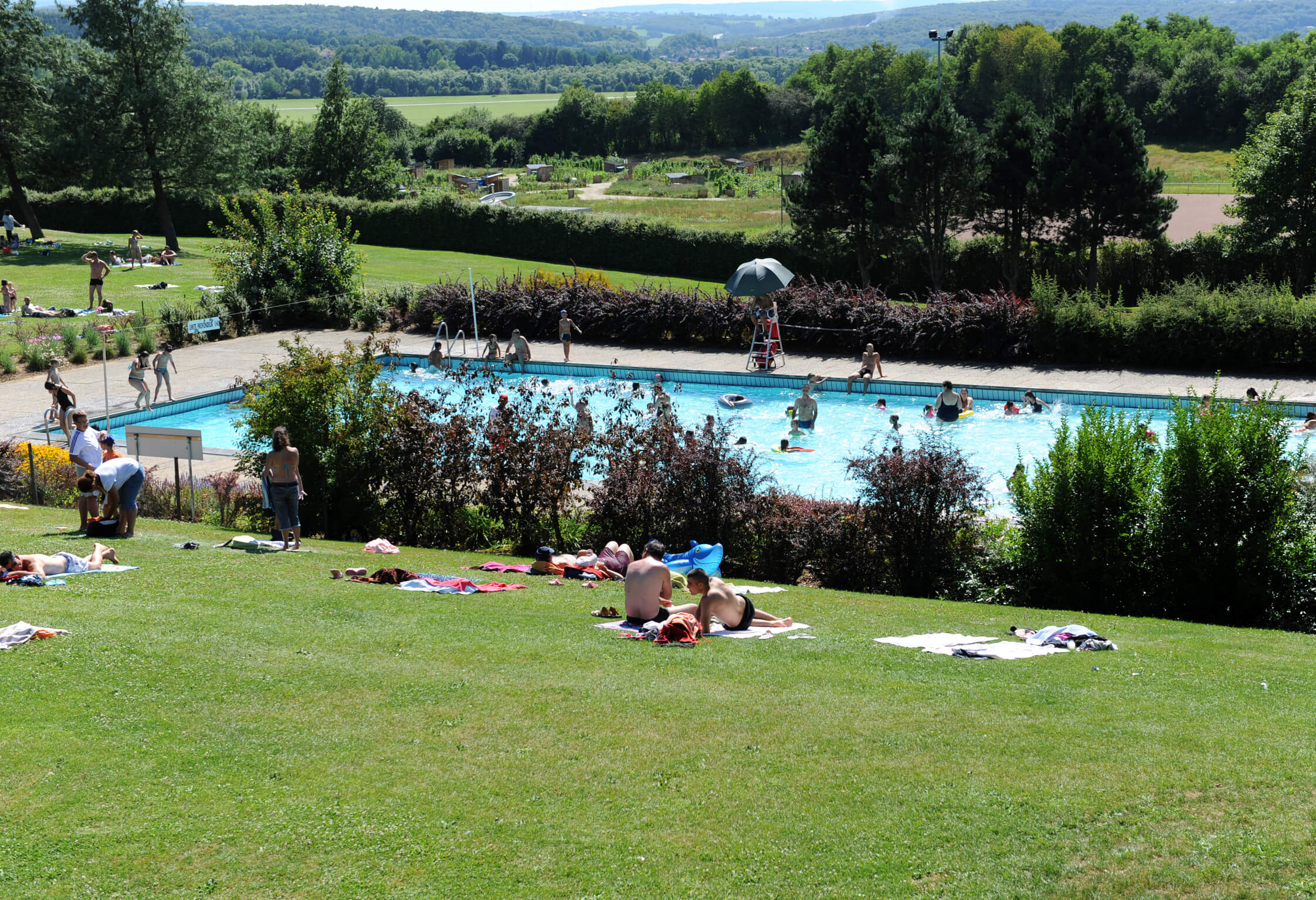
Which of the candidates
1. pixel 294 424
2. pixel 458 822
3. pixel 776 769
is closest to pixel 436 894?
pixel 458 822

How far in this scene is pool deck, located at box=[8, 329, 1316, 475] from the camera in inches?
1000

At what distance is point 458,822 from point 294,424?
11379 mm

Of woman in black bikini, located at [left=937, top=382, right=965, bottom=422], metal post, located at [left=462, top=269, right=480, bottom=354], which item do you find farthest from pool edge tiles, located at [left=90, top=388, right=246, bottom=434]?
woman in black bikini, located at [left=937, top=382, right=965, bottom=422]

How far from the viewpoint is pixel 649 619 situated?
11414 millimetres

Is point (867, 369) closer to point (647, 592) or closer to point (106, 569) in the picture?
point (647, 592)

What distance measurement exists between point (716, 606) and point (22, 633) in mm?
6127

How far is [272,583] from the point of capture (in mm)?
12312

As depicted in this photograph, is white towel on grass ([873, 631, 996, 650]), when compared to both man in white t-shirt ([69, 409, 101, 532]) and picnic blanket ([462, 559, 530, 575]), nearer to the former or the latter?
picnic blanket ([462, 559, 530, 575])

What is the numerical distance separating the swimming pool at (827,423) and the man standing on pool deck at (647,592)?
10773mm

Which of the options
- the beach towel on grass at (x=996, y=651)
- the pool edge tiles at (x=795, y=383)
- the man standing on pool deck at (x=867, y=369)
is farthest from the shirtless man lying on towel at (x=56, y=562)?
the man standing on pool deck at (x=867, y=369)

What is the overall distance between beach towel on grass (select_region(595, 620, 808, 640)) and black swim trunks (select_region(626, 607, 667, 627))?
41 millimetres

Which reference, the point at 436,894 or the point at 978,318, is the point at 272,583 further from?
the point at 978,318

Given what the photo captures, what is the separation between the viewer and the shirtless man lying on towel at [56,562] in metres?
11.8

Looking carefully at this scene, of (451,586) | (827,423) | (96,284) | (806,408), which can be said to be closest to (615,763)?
(451,586)
